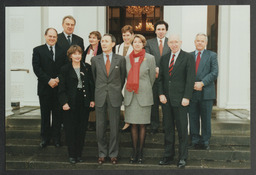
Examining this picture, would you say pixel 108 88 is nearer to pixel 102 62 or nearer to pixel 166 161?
pixel 102 62

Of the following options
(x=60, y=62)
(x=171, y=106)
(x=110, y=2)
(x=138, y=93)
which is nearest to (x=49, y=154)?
(x=60, y=62)

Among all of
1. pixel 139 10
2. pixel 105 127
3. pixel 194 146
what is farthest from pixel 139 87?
pixel 139 10

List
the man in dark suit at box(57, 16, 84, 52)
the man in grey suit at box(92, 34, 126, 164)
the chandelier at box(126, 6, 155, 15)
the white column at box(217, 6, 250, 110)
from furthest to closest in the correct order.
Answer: the chandelier at box(126, 6, 155, 15)
the white column at box(217, 6, 250, 110)
the man in dark suit at box(57, 16, 84, 52)
the man in grey suit at box(92, 34, 126, 164)

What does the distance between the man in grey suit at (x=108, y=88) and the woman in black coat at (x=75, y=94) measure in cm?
13

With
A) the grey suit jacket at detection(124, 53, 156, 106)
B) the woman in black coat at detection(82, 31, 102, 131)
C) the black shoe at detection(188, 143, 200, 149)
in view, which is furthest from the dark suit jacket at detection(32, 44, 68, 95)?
the black shoe at detection(188, 143, 200, 149)

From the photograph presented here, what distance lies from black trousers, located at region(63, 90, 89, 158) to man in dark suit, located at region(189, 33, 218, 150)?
1597 mm

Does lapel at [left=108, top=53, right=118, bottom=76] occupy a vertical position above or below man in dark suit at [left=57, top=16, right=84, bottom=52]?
below

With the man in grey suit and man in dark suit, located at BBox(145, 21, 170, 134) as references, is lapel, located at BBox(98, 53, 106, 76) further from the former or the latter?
man in dark suit, located at BBox(145, 21, 170, 134)

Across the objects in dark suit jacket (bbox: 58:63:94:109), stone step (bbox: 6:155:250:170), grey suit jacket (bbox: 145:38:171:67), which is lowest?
stone step (bbox: 6:155:250:170)

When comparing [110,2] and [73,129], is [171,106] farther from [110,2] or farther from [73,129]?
[110,2]

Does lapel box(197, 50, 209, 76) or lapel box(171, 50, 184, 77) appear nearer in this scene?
lapel box(171, 50, 184, 77)

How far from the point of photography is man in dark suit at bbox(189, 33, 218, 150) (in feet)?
13.9

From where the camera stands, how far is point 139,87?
3.98 meters

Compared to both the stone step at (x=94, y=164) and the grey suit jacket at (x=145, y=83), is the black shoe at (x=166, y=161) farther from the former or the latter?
the grey suit jacket at (x=145, y=83)
